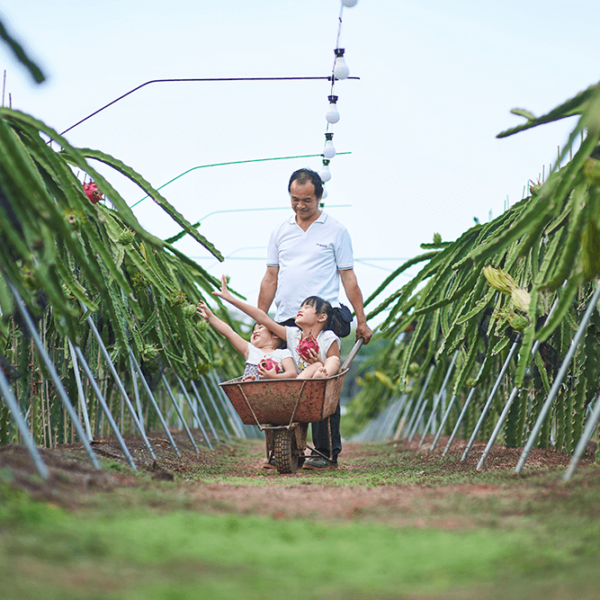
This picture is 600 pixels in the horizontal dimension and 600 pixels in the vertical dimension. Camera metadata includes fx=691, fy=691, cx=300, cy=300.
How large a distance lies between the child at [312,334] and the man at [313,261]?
0.16m

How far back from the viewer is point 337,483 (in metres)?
3.23

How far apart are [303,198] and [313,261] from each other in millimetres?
405

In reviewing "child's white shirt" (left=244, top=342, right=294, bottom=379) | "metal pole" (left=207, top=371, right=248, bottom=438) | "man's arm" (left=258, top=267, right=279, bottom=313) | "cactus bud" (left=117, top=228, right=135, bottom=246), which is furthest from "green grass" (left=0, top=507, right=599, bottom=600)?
"metal pole" (left=207, top=371, right=248, bottom=438)

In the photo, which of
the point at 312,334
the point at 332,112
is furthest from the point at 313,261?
the point at 332,112

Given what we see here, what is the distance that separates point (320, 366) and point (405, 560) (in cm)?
264

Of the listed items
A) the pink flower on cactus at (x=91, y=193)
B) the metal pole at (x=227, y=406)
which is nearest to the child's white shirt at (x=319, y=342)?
the pink flower on cactus at (x=91, y=193)

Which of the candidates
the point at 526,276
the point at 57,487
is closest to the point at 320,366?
the point at 526,276

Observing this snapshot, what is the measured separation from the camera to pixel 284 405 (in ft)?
13.0

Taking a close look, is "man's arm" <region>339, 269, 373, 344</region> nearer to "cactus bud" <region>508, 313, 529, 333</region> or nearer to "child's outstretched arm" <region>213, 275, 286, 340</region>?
"child's outstretched arm" <region>213, 275, 286, 340</region>

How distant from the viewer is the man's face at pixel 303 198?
4.37m

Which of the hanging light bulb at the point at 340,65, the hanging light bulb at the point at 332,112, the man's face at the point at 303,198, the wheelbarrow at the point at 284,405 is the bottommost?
the wheelbarrow at the point at 284,405

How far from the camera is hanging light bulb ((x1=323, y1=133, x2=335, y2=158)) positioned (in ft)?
22.0

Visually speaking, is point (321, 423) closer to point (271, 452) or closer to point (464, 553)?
point (271, 452)

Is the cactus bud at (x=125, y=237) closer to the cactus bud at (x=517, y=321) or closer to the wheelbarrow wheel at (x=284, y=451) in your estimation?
the wheelbarrow wheel at (x=284, y=451)
